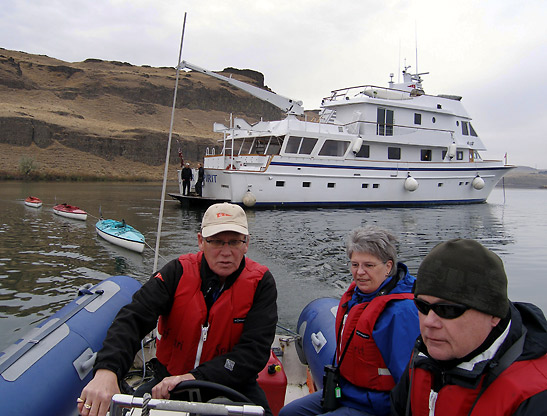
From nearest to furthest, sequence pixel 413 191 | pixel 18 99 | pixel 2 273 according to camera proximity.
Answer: pixel 2 273, pixel 413 191, pixel 18 99

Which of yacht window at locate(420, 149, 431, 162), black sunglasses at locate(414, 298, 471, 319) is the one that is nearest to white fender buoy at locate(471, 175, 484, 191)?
yacht window at locate(420, 149, 431, 162)

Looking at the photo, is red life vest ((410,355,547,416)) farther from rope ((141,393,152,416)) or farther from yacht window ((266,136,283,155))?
yacht window ((266,136,283,155))

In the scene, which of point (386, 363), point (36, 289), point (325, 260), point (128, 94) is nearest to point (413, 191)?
point (325, 260)

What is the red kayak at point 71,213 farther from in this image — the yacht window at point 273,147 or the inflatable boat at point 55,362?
the inflatable boat at point 55,362

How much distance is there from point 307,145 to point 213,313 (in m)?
16.9

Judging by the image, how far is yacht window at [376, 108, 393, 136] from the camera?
2061 cm

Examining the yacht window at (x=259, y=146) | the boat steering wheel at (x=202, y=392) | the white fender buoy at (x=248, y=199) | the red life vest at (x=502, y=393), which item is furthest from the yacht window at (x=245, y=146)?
the red life vest at (x=502, y=393)

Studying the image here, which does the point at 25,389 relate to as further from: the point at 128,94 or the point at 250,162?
the point at 128,94

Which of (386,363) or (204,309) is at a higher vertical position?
(204,309)

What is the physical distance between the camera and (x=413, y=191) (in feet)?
70.4

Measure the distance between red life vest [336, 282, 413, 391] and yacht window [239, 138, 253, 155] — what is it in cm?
1879

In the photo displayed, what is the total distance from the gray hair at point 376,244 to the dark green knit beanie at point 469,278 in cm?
107

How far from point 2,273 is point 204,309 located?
7011mm

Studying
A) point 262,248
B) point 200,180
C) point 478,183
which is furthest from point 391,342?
point 478,183
